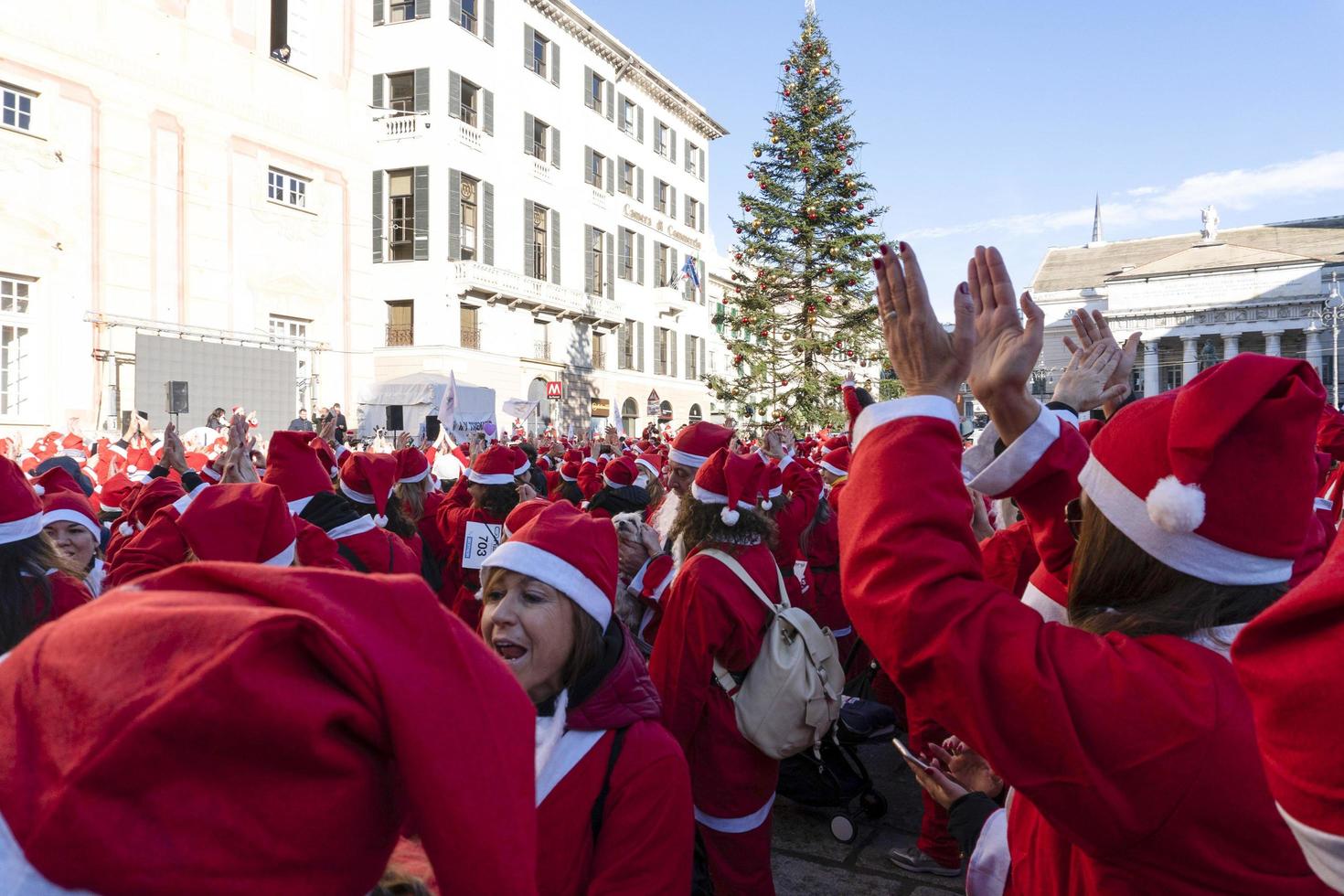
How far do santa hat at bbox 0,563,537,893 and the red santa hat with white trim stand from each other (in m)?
3.90

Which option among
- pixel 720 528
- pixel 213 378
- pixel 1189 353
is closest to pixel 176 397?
pixel 213 378

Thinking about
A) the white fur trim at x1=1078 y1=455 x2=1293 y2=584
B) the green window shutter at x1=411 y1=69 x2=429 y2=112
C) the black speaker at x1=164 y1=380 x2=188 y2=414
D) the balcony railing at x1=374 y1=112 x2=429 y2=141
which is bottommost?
the white fur trim at x1=1078 y1=455 x2=1293 y2=584

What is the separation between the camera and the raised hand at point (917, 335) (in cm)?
152

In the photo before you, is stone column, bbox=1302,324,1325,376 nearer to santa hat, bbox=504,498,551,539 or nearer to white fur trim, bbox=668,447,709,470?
white fur trim, bbox=668,447,709,470

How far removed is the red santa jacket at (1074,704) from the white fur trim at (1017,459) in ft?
1.23

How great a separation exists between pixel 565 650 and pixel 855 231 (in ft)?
64.1

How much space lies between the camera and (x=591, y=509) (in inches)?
239

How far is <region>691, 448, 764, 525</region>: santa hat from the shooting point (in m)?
3.88

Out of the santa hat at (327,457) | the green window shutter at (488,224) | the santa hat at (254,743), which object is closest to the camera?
the santa hat at (254,743)

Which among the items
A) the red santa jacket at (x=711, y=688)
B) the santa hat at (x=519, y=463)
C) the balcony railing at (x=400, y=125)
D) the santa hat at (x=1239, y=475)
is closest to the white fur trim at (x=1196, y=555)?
the santa hat at (x=1239, y=475)

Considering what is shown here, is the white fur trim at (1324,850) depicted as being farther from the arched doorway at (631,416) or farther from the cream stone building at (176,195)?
the arched doorway at (631,416)

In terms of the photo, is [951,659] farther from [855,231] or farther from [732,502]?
[855,231]

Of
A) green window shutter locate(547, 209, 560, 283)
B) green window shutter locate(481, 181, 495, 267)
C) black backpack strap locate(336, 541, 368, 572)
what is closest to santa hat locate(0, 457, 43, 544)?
black backpack strap locate(336, 541, 368, 572)

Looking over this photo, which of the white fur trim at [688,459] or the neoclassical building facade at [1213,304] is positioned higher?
the neoclassical building facade at [1213,304]
